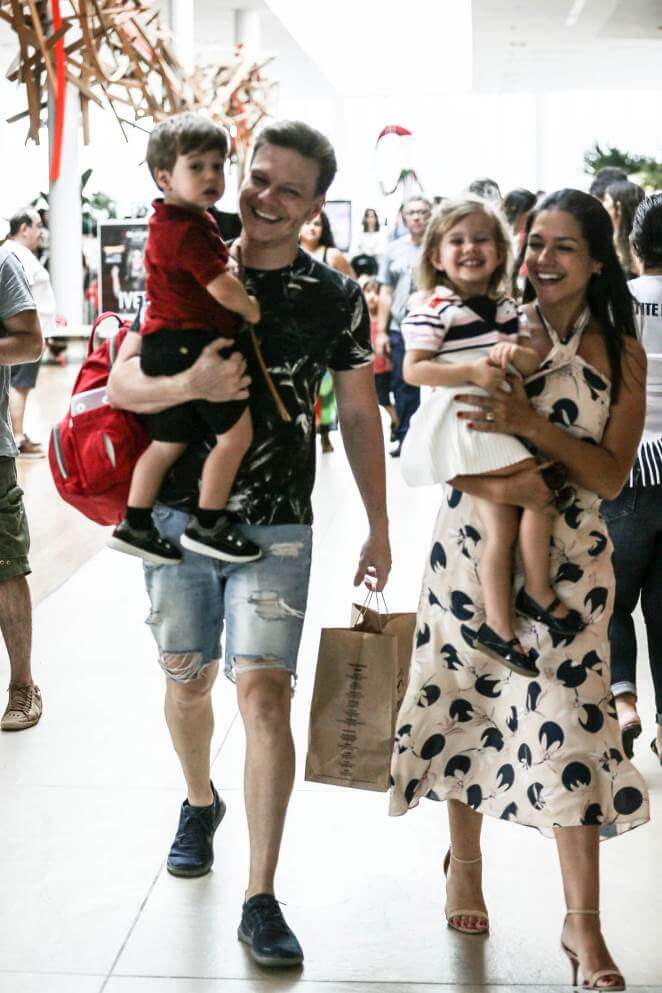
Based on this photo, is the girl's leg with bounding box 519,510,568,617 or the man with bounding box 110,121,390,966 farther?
the man with bounding box 110,121,390,966

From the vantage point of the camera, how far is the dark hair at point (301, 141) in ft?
9.30

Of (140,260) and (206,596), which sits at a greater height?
A: (140,260)

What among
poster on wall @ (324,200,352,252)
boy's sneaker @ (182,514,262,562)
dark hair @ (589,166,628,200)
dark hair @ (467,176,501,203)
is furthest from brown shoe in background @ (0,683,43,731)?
poster on wall @ (324,200,352,252)

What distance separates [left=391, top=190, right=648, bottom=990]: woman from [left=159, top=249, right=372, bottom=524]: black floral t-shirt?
0.37 meters

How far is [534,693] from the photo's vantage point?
2.84 m

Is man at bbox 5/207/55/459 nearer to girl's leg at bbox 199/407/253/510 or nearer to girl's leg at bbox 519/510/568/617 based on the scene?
girl's leg at bbox 199/407/253/510

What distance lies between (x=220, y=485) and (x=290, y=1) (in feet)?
66.9

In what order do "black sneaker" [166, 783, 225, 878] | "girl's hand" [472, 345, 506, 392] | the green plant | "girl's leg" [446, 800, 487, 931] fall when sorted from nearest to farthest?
"girl's hand" [472, 345, 506, 392] → "girl's leg" [446, 800, 487, 931] → "black sneaker" [166, 783, 225, 878] → the green plant

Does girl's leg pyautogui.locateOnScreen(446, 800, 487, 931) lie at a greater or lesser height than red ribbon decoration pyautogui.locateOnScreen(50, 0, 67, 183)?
Result: lesser

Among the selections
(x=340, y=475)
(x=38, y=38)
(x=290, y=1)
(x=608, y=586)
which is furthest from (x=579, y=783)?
(x=290, y=1)

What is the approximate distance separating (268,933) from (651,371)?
2.04 m

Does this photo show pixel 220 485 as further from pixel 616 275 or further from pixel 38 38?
pixel 38 38

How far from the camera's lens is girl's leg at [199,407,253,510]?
2840mm

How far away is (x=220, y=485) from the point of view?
9.42 feet
